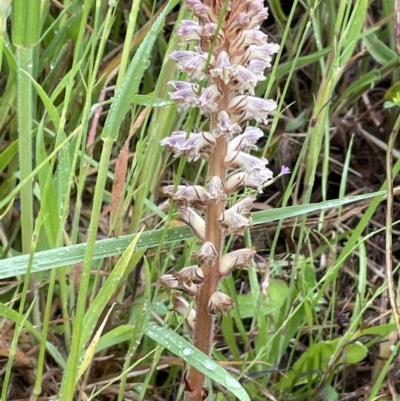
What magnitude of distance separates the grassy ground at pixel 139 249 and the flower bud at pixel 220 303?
0.06m

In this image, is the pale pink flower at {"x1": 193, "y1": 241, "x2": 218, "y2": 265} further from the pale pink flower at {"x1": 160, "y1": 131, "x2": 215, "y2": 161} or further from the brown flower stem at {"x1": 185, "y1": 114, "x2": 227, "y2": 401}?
the pale pink flower at {"x1": 160, "y1": 131, "x2": 215, "y2": 161}

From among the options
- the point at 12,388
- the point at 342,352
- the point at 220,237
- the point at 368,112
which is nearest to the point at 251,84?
the point at 220,237

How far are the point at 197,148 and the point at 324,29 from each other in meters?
1.16

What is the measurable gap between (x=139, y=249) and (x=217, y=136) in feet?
0.75

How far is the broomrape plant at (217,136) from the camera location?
0.84 m

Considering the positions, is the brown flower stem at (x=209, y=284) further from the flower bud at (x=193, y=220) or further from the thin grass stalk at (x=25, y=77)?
the thin grass stalk at (x=25, y=77)

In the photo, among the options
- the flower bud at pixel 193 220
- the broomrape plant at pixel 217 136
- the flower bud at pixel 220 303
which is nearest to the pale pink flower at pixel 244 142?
the broomrape plant at pixel 217 136

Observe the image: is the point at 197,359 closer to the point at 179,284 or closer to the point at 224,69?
the point at 179,284

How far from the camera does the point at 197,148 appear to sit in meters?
0.88

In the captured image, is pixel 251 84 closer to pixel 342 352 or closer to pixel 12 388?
pixel 342 352

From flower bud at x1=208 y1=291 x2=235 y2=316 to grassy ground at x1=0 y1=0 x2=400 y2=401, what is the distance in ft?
0.21

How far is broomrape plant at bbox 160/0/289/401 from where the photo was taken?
84cm

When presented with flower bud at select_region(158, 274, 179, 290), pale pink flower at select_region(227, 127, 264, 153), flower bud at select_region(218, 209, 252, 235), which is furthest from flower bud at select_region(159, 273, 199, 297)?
pale pink flower at select_region(227, 127, 264, 153)

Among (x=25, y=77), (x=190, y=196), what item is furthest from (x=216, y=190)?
(x=25, y=77)
